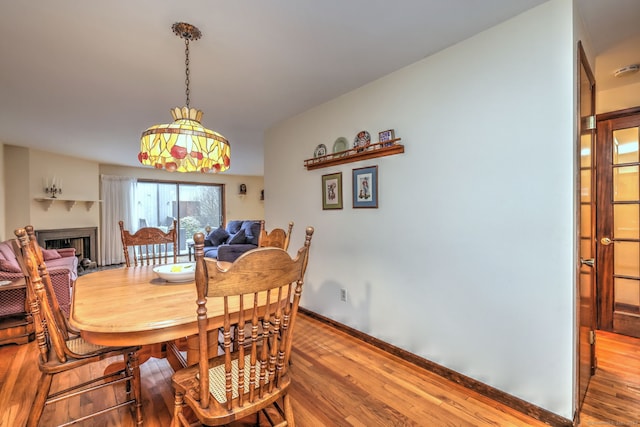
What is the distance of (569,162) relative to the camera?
60.4 inches

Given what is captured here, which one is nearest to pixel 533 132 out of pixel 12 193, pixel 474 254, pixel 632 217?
pixel 474 254

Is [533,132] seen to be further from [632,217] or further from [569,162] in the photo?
[632,217]

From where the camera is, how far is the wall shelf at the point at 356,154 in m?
2.32

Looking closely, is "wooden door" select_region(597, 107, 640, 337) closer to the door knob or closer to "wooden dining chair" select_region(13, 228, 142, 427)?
the door knob

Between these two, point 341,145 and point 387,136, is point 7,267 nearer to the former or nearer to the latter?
point 341,145

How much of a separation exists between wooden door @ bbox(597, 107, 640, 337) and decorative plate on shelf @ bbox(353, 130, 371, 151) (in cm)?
203

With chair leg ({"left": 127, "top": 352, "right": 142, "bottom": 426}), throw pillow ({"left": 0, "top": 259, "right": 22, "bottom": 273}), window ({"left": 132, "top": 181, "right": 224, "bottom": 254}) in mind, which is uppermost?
window ({"left": 132, "top": 181, "right": 224, "bottom": 254})

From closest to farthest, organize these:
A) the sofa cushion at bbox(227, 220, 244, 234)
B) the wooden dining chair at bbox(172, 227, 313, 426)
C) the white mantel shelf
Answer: the wooden dining chair at bbox(172, 227, 313, 426) → the white mantel shelf → the sofa cushion at bbox(227, 220, 244, 234)

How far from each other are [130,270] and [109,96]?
1680mm

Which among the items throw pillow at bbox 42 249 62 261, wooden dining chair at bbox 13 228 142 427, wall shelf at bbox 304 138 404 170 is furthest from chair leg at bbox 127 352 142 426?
throw pillow at bbox 42 249 62 261

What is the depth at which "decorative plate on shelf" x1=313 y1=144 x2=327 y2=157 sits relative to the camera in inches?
118

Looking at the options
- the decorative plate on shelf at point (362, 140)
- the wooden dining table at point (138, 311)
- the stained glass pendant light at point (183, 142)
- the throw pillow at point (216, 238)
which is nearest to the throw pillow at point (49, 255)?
the throw pillow at point (216, 238)

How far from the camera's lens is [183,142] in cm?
170

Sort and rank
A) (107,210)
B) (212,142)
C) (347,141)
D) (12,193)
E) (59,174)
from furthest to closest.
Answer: (107,210)
(59,174)
(12,193)
(347,141)
(212,142)
